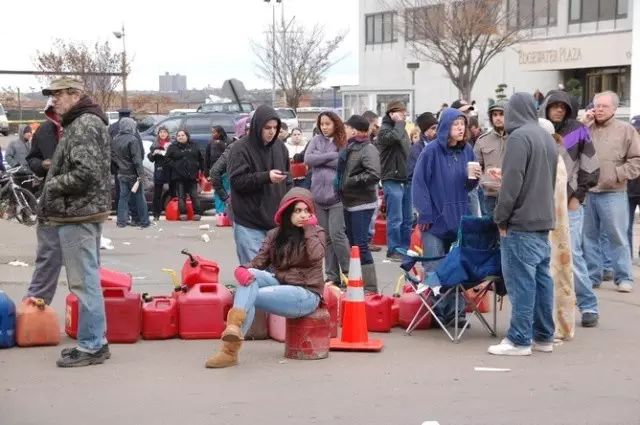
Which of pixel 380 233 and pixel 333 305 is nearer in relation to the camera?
pixel 333 305

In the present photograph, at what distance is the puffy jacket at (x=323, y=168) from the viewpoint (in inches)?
449

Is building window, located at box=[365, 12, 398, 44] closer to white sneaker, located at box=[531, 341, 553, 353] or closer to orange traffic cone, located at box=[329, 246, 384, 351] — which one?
orange traffic cone, located at box=[329, 246, 384, 351]

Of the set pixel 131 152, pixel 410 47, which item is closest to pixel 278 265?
pixel 131 152

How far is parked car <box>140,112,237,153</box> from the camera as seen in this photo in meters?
27.7

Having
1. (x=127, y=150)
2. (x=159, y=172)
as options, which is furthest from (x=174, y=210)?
(x=127, y=150)

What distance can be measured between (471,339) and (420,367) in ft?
3.93

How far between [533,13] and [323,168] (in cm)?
4484

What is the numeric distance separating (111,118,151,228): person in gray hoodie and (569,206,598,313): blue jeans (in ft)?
33.1

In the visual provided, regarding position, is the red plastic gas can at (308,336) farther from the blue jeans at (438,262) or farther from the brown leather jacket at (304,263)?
the blue jeans at (438,262)

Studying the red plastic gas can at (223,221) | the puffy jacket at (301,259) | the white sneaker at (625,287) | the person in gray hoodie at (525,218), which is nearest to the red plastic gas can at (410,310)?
the person in gray hoodie at (525,218)

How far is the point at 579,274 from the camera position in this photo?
9641 millimetres

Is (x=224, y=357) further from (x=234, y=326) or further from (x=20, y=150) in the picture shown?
(x=20, y=150)

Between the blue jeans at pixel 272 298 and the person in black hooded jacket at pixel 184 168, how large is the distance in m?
11.8

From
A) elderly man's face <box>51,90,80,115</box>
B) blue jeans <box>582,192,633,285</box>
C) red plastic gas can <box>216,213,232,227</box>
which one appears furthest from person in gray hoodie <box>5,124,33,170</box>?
elderly man's face <box>51,90,80,115</box>
